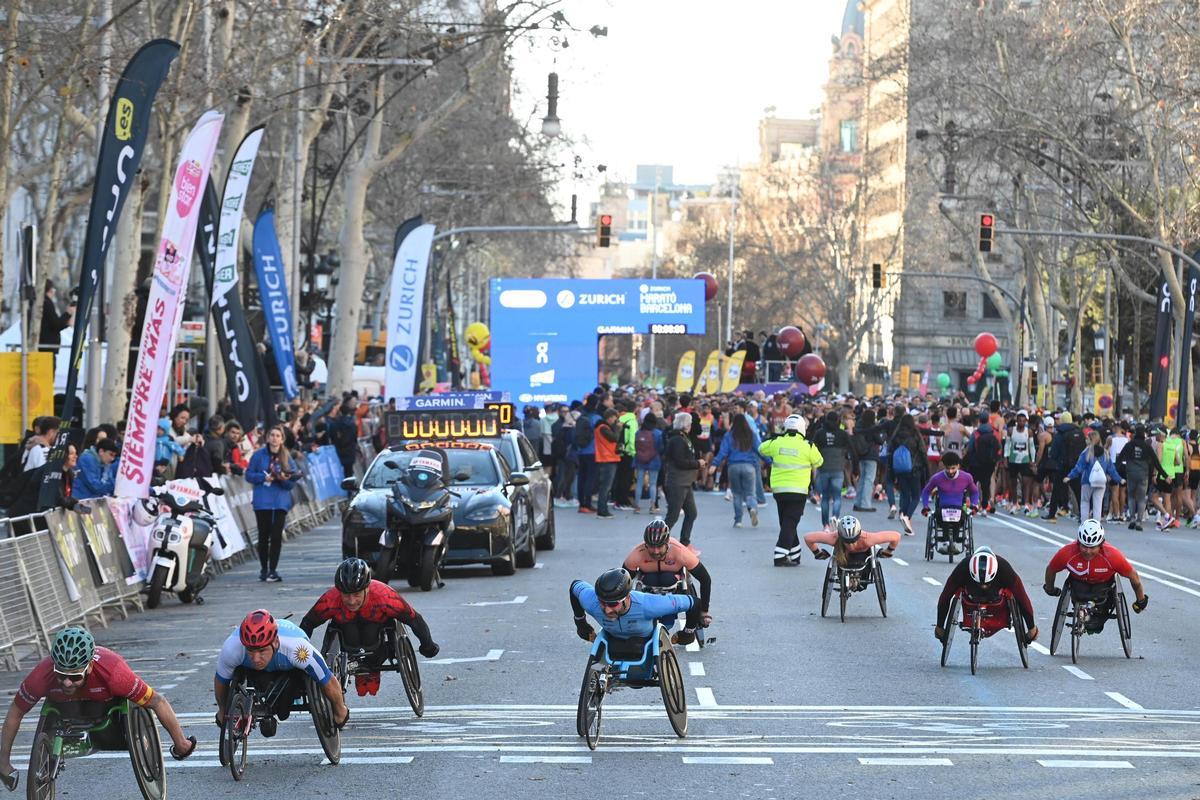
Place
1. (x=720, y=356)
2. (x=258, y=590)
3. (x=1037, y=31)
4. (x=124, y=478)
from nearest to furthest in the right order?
(x=124, y=478) < (x=258, y=590) < (x=1037, y=31) < (x=720, y=356)

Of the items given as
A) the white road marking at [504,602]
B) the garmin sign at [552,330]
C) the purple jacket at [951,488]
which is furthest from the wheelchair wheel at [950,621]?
the garmin sign at [552,330]

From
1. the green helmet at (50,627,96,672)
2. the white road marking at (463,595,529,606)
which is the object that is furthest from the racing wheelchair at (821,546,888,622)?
the green helmet at (50,627,96,672)

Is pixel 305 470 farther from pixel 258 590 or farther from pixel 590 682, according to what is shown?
pixel 590 682

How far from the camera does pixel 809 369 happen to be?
220 ft

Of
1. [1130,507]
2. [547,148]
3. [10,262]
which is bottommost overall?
[1130,507]

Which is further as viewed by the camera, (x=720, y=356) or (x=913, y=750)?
(x=720, y=356)

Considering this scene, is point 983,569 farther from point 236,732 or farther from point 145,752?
point 145,752

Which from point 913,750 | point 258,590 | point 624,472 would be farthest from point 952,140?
point 913,750

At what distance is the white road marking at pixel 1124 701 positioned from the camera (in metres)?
13.5

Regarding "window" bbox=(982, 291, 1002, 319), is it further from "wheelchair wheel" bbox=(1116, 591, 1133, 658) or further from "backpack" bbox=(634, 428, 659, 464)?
"wheelchair wheel" bbox=(1116, 591, 1133, 658)

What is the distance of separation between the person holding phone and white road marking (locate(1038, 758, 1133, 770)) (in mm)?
12018

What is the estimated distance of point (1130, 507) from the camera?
3381cm

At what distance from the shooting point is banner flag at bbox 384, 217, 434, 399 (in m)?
39.0

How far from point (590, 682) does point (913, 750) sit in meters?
1.85
